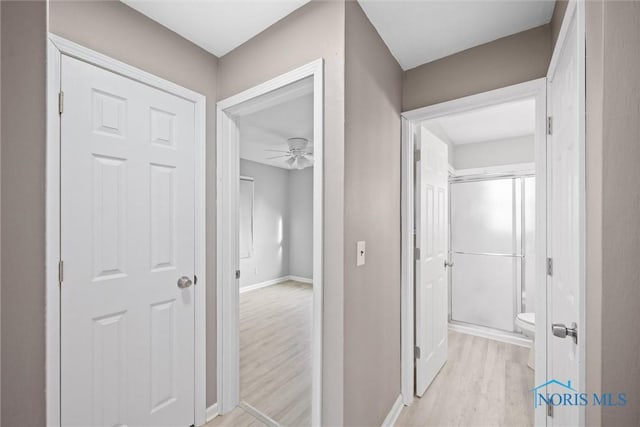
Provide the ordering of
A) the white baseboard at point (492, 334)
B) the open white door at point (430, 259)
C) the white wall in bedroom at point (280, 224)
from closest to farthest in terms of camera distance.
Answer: the open white door at point (430, 259), the white baseboard at point (492, 334), the white wall in bedroom at point (280, 224)

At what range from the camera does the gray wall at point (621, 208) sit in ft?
2.18

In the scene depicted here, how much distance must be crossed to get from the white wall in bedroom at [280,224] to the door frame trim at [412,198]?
3.83 meters

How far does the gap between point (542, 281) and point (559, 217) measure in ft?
1.38

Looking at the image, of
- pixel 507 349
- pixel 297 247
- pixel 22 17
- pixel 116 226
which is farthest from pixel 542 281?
pixel 297 247

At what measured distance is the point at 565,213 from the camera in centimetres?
119

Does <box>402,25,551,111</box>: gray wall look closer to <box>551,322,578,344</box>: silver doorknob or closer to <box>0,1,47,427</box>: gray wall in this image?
<box>551,322,578,344</box>: silver doorknob

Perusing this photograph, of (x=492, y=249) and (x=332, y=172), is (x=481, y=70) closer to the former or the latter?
(x=332, y=172)

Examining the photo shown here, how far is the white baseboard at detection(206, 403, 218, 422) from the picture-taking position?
180 centimetres

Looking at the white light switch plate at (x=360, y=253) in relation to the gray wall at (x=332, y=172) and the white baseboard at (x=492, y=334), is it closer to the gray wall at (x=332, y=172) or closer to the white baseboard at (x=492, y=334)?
the gray wall at (x=332, y=172)

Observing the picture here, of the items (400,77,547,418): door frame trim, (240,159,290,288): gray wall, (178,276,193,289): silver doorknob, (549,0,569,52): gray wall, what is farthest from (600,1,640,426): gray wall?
(240,159,290,288): gray wall

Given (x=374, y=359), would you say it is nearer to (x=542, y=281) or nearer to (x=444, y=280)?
(x=542, y=281)

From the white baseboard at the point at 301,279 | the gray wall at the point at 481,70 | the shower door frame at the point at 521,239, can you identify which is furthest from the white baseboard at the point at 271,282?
the gray wall at the point at 481,70

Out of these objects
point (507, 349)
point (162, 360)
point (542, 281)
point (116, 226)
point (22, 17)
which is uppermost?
point (22, 17)

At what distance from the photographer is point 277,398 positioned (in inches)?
80.4
